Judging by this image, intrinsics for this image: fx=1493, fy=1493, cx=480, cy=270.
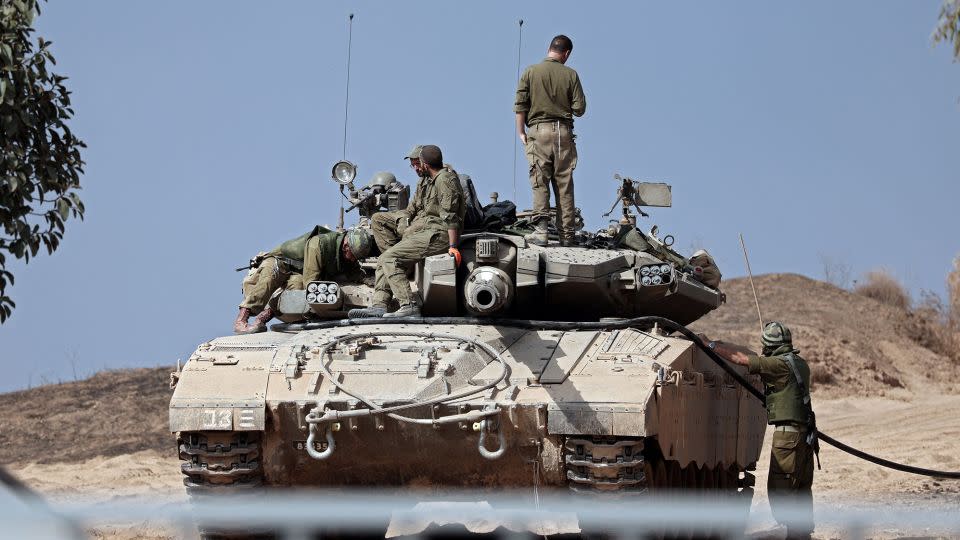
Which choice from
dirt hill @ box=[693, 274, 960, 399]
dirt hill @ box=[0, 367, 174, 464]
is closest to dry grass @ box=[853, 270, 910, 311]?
dirt hill @ box=[693, 274, 960, 399]

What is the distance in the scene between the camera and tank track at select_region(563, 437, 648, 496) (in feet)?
33.2

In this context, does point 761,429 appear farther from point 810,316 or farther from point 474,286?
point 810,316

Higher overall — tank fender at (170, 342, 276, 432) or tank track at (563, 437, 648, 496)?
tank fender at (170, 342, 276, 432)

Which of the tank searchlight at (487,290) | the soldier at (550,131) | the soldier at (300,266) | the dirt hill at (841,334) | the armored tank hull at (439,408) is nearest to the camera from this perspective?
the armored tank hull at (439,408)

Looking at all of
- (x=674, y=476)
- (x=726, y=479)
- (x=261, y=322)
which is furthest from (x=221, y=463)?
(x=726, y=479)

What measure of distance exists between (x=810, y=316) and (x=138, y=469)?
18.0m

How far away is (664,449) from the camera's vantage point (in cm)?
1062

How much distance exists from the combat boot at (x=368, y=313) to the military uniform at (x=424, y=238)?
60mm

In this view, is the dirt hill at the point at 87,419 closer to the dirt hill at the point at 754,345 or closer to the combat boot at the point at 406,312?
the dirt hill at the point at 754,345

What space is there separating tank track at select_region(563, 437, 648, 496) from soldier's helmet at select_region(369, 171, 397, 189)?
4578 mm

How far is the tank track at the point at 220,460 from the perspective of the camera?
10.6 m

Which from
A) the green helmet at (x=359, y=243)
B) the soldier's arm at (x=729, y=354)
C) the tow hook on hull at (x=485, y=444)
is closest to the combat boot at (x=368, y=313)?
the green helmet at (x=359, y=243)

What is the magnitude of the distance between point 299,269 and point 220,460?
2874 millimetres

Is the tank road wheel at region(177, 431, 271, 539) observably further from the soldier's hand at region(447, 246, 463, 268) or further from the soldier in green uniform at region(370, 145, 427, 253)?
the soldier in green uniform at region(370, 145, 427, 253)
